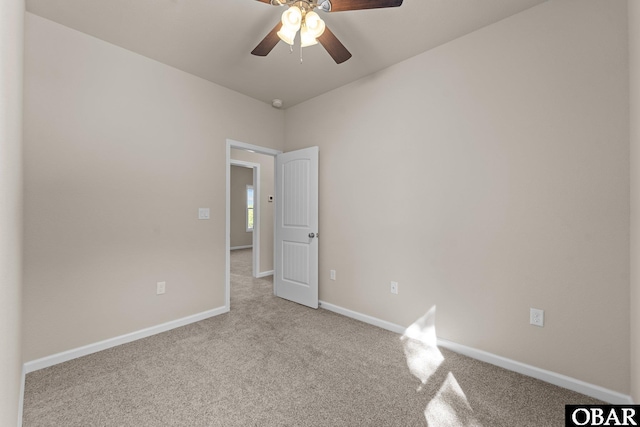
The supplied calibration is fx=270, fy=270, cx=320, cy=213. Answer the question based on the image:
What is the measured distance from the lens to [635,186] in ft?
5.05

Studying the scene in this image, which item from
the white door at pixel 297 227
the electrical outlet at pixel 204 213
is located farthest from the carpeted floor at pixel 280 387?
the electrical outlet at pixel 204 213

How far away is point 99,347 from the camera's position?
91.7 inches

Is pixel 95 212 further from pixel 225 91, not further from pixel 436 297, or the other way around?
pixel 436 297

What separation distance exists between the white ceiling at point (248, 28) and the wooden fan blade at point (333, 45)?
0.94 feet

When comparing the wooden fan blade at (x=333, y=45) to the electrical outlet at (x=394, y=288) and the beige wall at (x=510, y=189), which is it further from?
the electrical outlet at (x=394, y=288)

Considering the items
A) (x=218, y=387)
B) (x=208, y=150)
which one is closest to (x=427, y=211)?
(x=218, y=387)

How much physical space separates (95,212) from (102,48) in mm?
1439

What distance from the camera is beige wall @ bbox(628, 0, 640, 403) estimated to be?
4.82 ft

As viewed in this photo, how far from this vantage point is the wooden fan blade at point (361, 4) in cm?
154

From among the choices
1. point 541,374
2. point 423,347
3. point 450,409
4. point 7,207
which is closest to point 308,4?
point 7,207

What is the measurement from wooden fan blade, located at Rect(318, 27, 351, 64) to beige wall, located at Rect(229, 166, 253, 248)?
23.4 feet

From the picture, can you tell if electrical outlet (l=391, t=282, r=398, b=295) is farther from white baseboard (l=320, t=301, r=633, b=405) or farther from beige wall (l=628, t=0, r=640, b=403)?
beige wall (l=628, t=0, r=640, b=403)

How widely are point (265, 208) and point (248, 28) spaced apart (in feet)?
10.8

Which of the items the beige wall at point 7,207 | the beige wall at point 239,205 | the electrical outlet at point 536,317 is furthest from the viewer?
the beige wall at point 239,205
